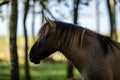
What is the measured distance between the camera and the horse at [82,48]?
7173 millimetres

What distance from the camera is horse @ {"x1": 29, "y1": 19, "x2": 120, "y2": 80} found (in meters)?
7.17

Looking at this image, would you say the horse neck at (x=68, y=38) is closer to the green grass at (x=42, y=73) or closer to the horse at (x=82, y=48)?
the horse at (x=82, y=48)

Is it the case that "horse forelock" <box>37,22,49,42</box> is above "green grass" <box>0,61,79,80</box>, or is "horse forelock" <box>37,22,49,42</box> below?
above

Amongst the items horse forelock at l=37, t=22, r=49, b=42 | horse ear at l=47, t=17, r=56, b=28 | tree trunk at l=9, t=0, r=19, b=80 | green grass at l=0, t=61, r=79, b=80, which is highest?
horse ear at l=47, t=17, r=56, b=28

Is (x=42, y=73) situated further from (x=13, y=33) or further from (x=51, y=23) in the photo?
(x=51, y=23)

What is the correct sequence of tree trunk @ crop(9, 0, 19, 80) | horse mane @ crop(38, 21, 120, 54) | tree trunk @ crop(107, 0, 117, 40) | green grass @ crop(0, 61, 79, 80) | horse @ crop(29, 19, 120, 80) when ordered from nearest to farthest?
horse @ crop(29, 19, 120, 80)
horse mane @ crop(38, 21, 120, 54)
tree trunk @ crop(9, 0, 19, 80)
tree trunk @ crop(107, 0, 117, 40)
green grass @ crop(0, 61, 79, 80)

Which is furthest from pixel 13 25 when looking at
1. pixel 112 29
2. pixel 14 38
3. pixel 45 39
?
pixel 45 39

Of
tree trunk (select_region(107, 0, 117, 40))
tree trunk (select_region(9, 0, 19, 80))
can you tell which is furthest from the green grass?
tree trunk (select_region(9, 0, 19, 80))

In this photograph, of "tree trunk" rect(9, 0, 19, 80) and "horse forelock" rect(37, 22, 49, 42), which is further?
"tree trunk" rect(9, 0, 19, 80)

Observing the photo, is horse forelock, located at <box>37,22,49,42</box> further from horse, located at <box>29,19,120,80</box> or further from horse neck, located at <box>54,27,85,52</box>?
horse neck, located at <box>54,27,85,52</box>

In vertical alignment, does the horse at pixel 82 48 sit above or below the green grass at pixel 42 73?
above

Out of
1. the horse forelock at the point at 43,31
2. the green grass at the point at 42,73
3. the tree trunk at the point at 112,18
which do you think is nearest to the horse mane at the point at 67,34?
the horse forelock at the point at 43,31

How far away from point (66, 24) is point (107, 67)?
972 mm

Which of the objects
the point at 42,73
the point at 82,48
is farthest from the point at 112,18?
the point at 82,48
